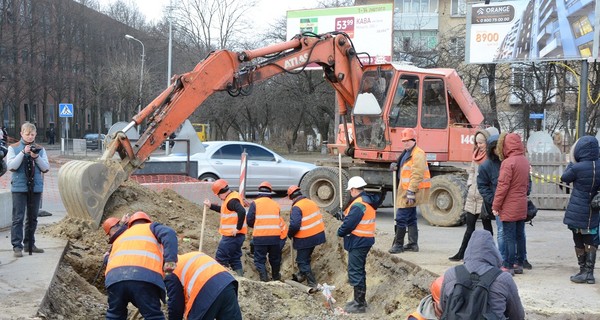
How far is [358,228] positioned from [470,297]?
3.50m

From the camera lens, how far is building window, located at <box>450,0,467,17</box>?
47125mm

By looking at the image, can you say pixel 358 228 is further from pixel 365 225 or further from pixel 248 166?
pixel 248 166

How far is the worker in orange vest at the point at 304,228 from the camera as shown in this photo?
9.44m

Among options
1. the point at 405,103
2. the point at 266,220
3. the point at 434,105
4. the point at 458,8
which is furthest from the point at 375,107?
the point at 458,8

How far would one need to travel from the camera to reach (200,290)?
16.5 ft

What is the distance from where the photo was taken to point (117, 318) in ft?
17.5

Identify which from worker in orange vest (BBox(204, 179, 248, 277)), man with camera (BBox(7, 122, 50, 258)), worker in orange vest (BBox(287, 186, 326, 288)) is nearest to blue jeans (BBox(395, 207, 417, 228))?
worker in orange vest (BBox(287, 186, 326, 288))

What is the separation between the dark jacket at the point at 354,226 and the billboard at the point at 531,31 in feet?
39.5

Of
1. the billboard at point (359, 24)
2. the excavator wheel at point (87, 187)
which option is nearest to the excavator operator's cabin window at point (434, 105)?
the excavator wheel at point (87, 187)

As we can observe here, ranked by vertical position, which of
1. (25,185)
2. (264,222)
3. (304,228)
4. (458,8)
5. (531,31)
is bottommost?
(304,228)

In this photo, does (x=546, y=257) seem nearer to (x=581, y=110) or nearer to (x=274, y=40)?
(x=581, y=110)

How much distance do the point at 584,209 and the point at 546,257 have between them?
216 centimetres

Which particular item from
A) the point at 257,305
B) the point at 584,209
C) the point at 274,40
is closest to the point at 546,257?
the point at 584,209

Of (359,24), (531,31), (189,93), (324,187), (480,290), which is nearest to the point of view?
(480,290)
